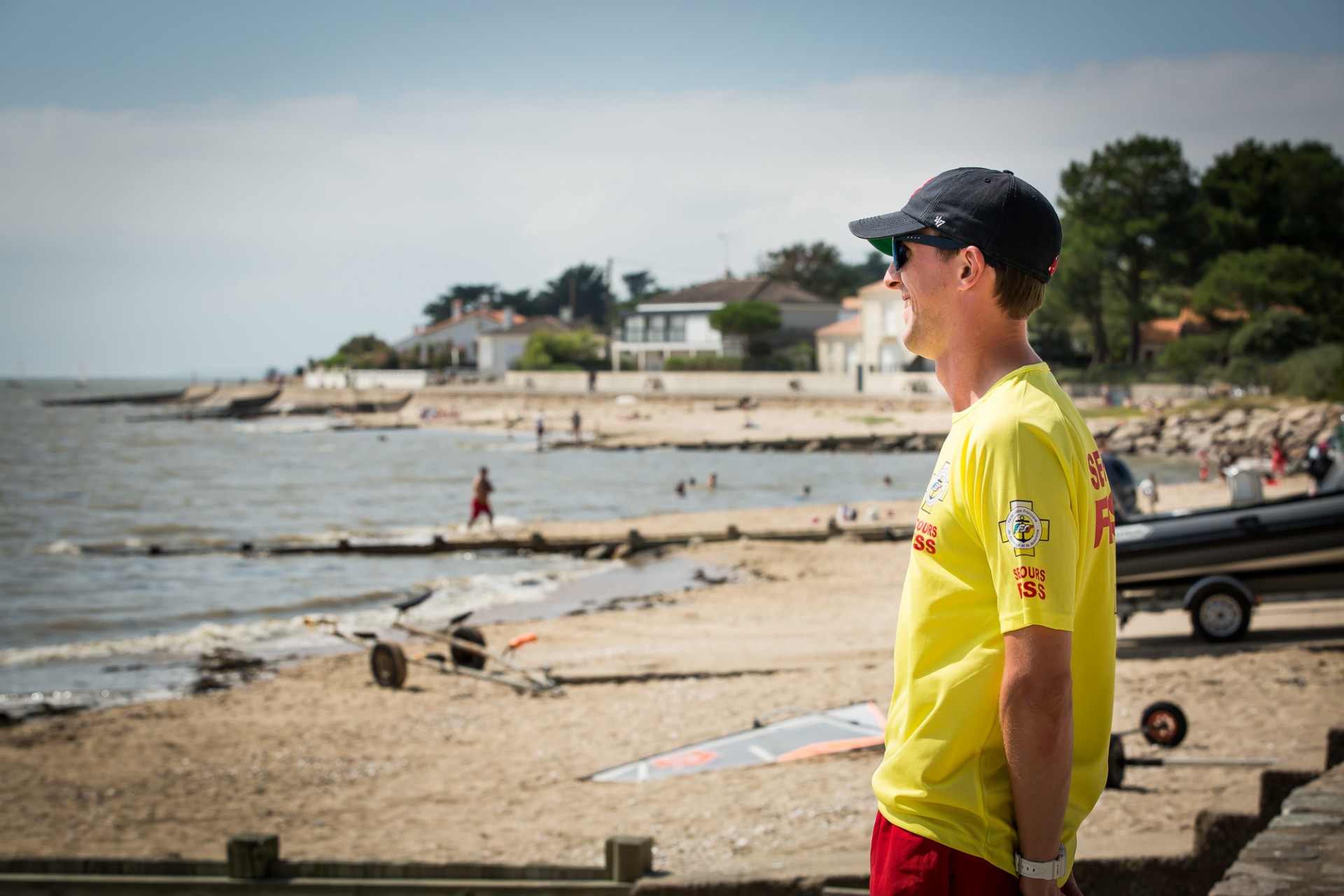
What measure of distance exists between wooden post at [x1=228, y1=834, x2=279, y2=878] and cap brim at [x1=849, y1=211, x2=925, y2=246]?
4.10 meters

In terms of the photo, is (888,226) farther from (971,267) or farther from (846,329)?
(846,329)

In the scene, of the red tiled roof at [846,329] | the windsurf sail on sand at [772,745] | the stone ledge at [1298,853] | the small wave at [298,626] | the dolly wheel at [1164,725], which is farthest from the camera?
the red tiled roof at [846,329]

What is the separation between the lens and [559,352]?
294 feet

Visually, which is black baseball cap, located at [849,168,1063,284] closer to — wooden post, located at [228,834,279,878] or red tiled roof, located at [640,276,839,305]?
wooden post, located at [228,834,279,878]

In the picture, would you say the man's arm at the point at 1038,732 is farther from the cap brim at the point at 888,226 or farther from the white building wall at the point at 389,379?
the white building wall at the point at 389,379

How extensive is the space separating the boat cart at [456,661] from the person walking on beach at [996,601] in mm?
10112

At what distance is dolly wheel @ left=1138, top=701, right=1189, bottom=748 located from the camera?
23.0 ft

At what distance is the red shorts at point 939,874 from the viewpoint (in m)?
1.82

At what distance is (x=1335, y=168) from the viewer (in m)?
51.8

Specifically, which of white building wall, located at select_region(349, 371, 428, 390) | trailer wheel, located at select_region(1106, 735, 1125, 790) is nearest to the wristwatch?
trailer wheel, located at select_region(1106, 735, 1125, 790)

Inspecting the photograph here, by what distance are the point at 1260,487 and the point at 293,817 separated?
983cm

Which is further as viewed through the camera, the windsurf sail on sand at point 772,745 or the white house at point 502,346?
the white house at point 502,346

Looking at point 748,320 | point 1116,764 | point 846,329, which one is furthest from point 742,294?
point 1116,764

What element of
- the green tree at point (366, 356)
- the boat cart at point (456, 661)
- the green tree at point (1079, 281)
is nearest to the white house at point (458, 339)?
the green tree at point (366, 356)
